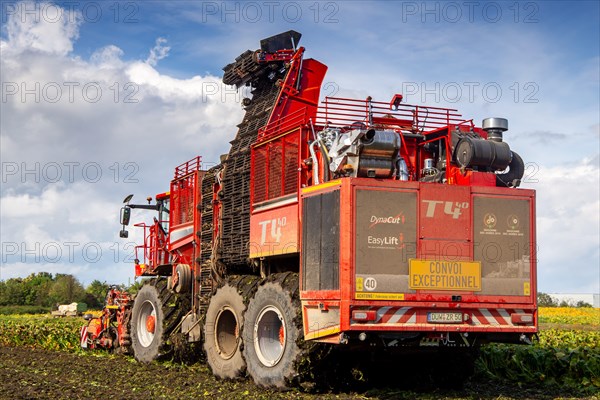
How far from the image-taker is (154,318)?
56.4 ft

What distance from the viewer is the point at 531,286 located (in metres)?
11.5

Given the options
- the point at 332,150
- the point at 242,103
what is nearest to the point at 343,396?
the point at 332,150

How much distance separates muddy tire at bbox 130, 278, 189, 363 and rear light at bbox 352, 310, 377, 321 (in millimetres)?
7030

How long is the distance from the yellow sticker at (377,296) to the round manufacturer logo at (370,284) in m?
0.07

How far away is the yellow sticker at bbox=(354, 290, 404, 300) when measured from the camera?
10.4 meters

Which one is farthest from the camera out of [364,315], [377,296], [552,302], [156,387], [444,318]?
[552,302]

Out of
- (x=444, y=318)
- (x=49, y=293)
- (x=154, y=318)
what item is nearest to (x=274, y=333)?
(x=444, y=318)

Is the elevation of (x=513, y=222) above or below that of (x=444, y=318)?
above

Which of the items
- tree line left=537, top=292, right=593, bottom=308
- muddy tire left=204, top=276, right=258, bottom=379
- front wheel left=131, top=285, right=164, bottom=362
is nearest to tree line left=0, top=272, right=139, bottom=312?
tree line left=537, top=292, right=593, bottom=308

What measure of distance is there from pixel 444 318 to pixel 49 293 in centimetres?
5938

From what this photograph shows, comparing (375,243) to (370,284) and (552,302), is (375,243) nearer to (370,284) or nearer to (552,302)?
(370,284)

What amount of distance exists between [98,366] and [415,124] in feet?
26.8

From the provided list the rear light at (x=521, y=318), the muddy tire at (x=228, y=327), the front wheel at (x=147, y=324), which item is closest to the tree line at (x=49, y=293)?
the front wheel at (x=147, y=324)

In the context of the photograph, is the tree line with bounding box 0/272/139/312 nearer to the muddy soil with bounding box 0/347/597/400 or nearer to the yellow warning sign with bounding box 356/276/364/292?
the muddy soil with bounding box 0/347/597/400
